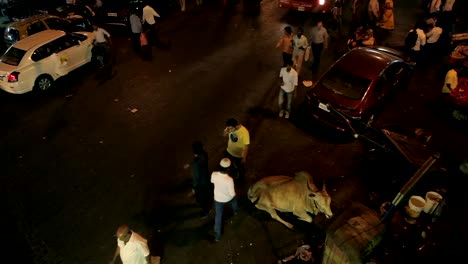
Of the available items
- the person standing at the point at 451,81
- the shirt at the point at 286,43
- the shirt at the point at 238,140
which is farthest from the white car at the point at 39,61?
the person standing at the point at 451,81

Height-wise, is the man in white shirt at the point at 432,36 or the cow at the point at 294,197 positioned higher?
the man in white shirt at the point at 432,36

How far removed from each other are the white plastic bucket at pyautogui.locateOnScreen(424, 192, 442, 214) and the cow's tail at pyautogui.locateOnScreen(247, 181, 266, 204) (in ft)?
10.3

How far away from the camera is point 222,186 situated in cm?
599

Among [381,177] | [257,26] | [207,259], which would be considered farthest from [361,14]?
[207,259]

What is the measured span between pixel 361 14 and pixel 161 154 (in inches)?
453

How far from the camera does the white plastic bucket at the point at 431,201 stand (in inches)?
264

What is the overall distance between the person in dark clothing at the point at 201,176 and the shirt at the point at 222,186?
350 mm

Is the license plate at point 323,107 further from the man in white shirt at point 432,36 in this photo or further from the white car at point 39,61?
the white car at point 39,61

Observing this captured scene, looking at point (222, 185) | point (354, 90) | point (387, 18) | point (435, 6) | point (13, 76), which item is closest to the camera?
point (222, 185)

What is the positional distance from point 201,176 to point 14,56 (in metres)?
8.17

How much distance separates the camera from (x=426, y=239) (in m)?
6.74

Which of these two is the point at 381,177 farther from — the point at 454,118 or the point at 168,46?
the point at 168,46

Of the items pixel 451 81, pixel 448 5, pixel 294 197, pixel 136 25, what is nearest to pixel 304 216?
pixel 294 197

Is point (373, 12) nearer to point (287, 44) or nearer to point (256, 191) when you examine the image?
point (287, 44)
